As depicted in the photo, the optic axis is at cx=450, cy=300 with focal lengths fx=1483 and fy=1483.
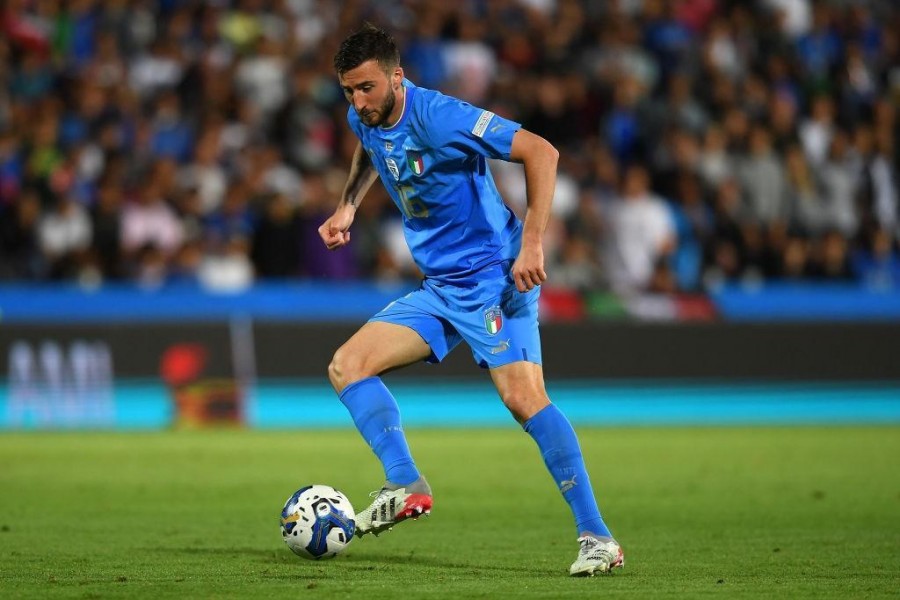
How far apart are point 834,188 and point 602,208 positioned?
314cm

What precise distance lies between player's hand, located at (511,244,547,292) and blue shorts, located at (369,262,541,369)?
0.32 meters

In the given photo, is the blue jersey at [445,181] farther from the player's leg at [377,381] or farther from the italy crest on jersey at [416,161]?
the player's leg at [377,381]

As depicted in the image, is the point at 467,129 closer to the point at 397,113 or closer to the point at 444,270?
the point at 397,113

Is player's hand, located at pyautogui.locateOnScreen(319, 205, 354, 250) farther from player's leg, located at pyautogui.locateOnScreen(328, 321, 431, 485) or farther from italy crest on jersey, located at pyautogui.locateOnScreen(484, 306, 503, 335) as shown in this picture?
italy crest on jersey, located at pyautogui.locateOnScreen(484, 306, 503, 335)

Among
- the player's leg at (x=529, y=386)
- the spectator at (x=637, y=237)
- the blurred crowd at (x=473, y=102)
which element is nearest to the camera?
the player's leg at (x=529, y=386)

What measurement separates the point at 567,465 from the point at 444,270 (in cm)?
107

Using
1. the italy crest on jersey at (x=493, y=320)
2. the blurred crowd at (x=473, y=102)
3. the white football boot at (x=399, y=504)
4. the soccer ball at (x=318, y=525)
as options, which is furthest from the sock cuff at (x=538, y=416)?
the blurred crowd at (x=473, y=102)

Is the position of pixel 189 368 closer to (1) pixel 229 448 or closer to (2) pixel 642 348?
(1) pixel 229 448

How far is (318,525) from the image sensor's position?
658 centimetres

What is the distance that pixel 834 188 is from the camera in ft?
59.0

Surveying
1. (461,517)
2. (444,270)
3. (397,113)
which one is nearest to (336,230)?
(444,270)

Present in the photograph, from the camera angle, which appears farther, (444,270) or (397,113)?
(444,270)

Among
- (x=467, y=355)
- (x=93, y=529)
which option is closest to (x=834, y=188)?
(x=467, y=355)

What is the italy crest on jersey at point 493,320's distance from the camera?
21.4 feet
